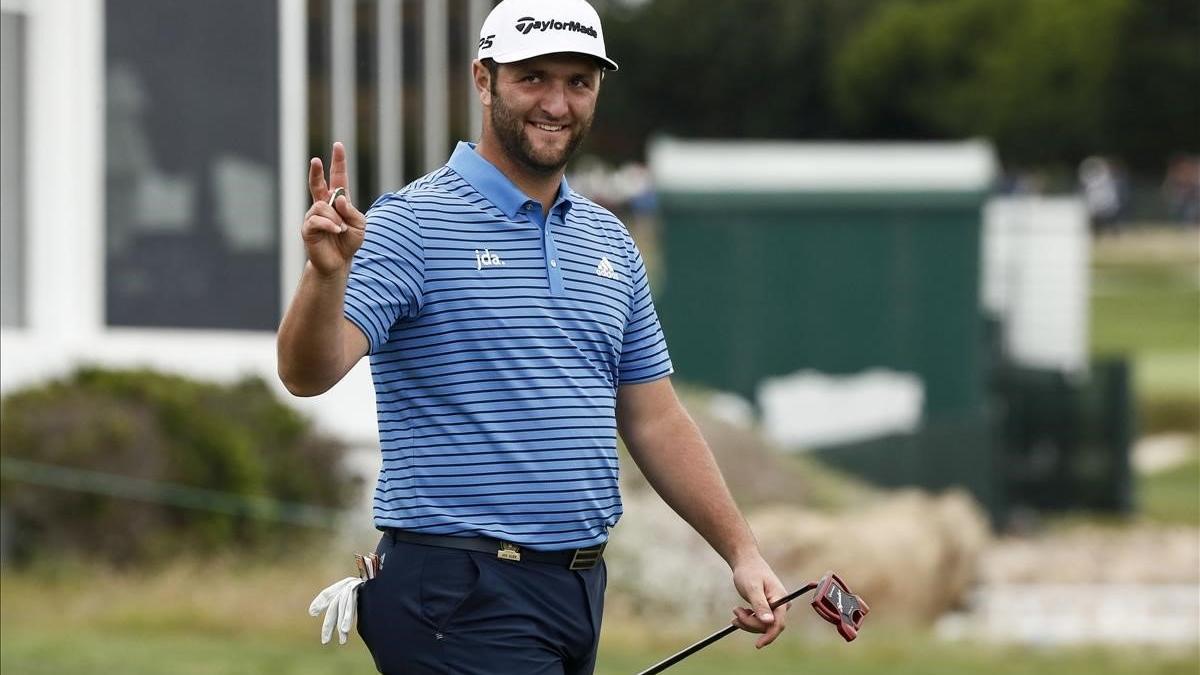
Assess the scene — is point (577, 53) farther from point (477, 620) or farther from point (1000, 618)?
point (1000, 618)

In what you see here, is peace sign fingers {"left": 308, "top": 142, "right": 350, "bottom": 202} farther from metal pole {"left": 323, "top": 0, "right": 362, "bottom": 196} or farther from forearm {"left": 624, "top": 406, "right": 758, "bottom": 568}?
metal pole {"left": 323, "top": 0, "right": 362, "bottom": 196}

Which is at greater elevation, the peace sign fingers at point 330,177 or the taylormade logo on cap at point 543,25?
the taylormade logo on cap at point 543,25

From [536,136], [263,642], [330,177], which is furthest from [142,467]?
[330,177]

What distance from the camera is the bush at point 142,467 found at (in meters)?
11.6

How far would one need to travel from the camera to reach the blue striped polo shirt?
4402 millimetres

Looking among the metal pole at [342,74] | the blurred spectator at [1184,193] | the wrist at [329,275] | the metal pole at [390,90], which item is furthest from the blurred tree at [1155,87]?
the wrist at [329,275]

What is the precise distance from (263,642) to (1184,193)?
48311mm

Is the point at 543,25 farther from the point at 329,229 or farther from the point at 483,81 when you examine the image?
the point at 329,229

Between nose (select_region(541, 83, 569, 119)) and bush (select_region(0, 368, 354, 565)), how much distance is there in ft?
24.7

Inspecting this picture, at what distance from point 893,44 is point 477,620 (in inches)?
2514

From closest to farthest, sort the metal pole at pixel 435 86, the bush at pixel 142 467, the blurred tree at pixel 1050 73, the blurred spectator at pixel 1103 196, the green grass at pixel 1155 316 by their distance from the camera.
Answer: the bush at pixel 142 467, the metal pole at pixel 435 86, the green grass at pixel 1155 316, the blurred spectator at pixel 1103 196, the blurred tree at pixel 1050 73

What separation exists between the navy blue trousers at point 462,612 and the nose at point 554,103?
32.2 inches

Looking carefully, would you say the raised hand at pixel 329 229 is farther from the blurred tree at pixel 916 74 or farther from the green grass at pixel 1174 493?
the blurred tree at pixel 916 74

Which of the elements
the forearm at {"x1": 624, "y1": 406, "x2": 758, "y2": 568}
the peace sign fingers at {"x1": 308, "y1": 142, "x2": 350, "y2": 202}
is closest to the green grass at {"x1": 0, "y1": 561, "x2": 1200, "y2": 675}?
the forearm at {"x1": 624, "y1": 406, "x2": 758, "y2": 568}
